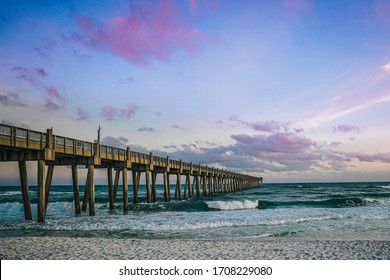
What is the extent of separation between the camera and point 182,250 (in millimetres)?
10922

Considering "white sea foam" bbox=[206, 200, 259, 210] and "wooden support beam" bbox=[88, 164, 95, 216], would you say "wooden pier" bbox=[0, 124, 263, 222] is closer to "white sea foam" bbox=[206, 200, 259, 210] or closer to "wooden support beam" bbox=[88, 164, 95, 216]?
"wooden support beam" bbox=[88, 164, 95, 216]

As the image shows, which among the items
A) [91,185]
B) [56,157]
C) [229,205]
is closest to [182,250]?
[91,185]

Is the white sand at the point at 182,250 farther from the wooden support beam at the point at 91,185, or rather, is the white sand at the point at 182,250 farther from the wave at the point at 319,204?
the wave at the point at 319,204

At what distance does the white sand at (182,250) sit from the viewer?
10.0m

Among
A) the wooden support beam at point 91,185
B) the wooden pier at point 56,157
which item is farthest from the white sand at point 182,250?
the wooden support beam at point 91,185

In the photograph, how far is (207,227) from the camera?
17812mm

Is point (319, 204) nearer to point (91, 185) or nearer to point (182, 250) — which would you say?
point (91, 185)

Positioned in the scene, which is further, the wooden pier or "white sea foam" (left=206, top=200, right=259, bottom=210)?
"white sea foam" (left=206, top=200, right=259, bottom=210)

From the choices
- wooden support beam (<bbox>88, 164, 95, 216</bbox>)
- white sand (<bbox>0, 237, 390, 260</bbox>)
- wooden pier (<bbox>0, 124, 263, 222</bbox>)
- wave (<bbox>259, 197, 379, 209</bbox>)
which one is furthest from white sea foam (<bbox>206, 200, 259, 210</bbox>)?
white sand (<bbox>0, 237, 390, 260</bbox>)

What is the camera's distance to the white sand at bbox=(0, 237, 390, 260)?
10.0 m
